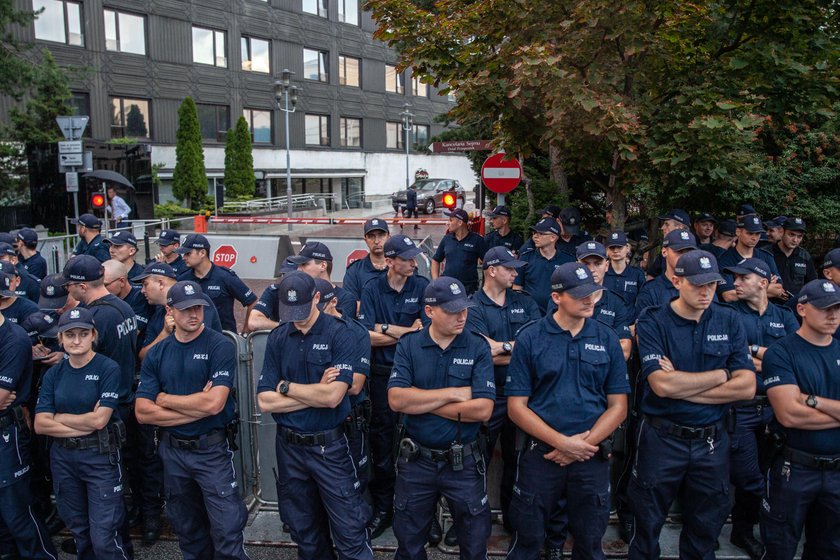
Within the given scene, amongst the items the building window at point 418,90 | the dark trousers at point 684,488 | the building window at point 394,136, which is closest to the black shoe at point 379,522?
the dark trousers at point 684,488

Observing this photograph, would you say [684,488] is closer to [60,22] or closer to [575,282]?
[575,282]

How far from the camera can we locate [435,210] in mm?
34281

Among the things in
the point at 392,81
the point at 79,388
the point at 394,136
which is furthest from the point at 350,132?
the point at 79,388

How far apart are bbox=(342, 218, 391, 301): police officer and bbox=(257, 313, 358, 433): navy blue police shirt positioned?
1.77 m

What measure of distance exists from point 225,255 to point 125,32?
2543 centimetres

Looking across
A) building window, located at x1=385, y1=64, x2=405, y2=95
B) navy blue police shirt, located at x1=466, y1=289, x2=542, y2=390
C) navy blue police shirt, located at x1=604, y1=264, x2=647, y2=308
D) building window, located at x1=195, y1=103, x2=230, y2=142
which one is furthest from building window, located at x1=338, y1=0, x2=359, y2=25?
navy blue police shirt, located at x1=466, y1=289, x2=542, y2=390

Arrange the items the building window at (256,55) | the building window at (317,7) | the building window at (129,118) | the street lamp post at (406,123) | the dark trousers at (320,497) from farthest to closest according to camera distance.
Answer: the building window at (317,7) → the street lamp post at (406,123) → the building window at (256,55) → the building window at (129,118) → the dark trousers at (320,497)

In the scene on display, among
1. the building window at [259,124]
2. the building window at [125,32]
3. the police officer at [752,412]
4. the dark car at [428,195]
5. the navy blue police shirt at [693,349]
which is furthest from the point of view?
the building window at [259,124]

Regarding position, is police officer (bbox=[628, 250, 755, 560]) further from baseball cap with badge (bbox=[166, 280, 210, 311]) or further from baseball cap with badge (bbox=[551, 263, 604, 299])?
baseball cap with badge (bbox=[166, 280, 210, 311])

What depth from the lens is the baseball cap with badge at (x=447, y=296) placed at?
14.2 feet

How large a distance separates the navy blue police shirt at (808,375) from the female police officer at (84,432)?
14.4 ft

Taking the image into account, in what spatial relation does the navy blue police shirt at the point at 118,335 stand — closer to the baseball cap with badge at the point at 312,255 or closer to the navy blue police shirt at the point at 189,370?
the navy blue police shirt at the point at 189,370

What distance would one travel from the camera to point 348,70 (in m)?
44.4

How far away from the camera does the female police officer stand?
4.65 metres
